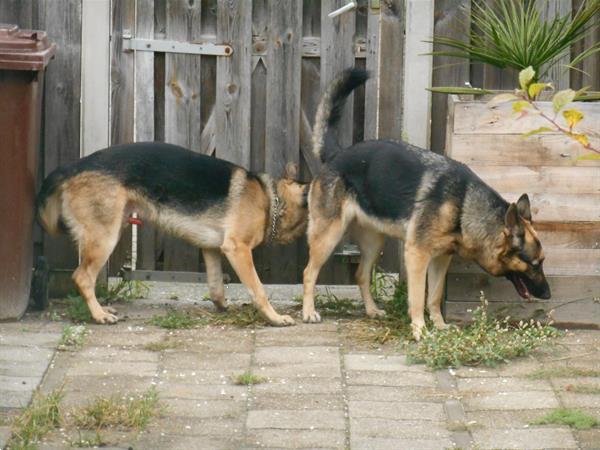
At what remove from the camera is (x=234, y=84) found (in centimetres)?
788

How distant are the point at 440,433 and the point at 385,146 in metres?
2.43

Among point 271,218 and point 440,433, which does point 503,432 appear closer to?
point 440,433

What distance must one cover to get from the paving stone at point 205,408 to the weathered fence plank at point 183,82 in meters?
2.66

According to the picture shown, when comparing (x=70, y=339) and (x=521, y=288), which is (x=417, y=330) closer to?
(x=521, y=288)

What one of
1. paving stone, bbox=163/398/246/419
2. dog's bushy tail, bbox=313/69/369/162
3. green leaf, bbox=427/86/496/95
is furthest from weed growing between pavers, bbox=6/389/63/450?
green leaf, bbox=427/86/496/95

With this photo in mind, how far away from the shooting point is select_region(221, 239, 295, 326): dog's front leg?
23.9 ft

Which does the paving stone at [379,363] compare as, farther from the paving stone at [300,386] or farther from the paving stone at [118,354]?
the paving stone at [118,354]

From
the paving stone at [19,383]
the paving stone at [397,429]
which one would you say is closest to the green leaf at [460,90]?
the paving stone at [397,429]

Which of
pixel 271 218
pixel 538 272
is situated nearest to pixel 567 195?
pixel 538 272

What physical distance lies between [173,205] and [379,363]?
176 centimetres

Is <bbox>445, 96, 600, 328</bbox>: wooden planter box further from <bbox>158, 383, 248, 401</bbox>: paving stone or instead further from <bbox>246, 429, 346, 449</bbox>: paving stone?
<bbox>246, 429, 346, 449</bbox>: paving stone

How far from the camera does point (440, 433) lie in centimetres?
525

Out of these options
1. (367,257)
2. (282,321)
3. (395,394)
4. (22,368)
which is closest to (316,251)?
(367,257)

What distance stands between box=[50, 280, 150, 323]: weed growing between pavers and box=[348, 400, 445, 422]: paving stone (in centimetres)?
226
